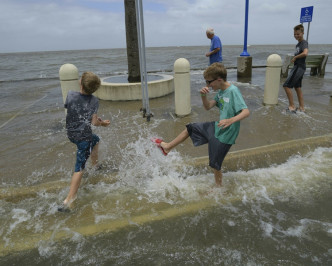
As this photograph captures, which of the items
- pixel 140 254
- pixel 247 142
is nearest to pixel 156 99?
pixel 247 142

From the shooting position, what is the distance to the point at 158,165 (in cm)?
397

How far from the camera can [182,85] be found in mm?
6004

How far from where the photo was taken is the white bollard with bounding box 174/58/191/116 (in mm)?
5882

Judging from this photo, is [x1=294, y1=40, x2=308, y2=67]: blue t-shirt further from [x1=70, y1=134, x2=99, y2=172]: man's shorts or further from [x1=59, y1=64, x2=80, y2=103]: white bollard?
[x1=70, y1=134, x2=99, y2=172]: man's shorts

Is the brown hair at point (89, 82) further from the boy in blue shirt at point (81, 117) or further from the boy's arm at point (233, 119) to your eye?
the boy's arm at point (233, 119)

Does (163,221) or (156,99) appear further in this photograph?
(156,99)

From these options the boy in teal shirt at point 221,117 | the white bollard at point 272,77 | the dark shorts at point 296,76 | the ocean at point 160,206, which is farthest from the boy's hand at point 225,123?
the white bollard at point 272,77

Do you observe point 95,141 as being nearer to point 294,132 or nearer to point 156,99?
point 294,132

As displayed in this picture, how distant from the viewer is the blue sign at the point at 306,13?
10619 millimetres

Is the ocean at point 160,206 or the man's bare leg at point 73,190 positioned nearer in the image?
the ocean at point 160,206

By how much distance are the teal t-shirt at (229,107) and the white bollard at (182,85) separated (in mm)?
2970

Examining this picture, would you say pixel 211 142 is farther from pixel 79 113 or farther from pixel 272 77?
pixel 272 77

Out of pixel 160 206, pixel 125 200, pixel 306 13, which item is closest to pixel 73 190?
pixel 125 200

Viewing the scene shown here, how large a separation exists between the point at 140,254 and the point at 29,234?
122cm
